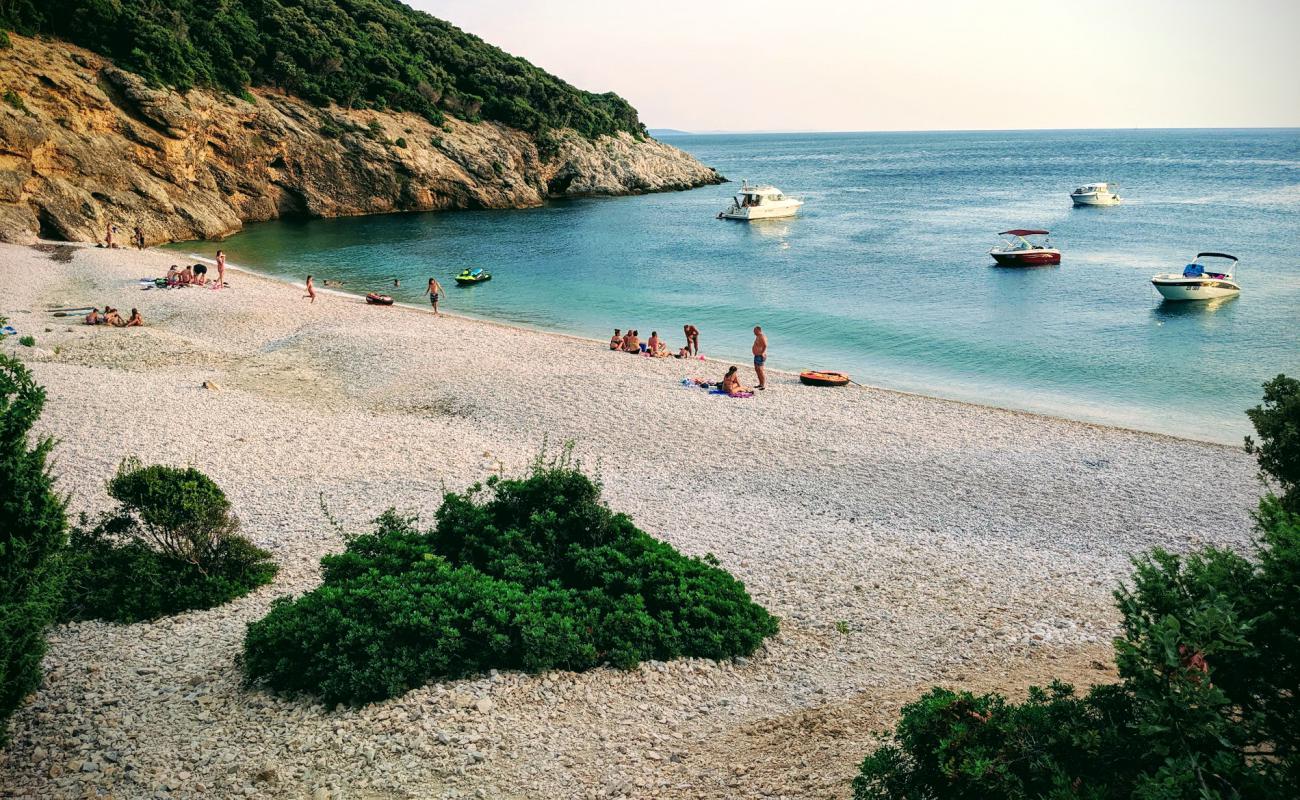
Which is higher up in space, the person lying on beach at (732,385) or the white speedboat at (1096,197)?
the white speedboat at (1096,197)

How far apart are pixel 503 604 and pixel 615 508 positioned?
557 centimetres

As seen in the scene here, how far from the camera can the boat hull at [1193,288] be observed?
110 ft

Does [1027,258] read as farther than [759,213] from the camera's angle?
No

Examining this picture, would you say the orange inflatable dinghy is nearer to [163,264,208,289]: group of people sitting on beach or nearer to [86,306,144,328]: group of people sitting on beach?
[86,306,144,328]: group of people sitting on beach

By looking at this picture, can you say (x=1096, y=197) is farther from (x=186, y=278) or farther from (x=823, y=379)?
(x=186, y=278)

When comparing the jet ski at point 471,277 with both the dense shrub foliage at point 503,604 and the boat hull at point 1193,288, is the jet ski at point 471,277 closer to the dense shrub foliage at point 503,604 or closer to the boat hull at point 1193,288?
the boat hull at point 1193,288

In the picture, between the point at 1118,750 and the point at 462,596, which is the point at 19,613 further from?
the point at 1118,750

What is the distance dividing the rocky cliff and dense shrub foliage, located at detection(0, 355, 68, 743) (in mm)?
42479

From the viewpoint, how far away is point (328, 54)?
65.9m

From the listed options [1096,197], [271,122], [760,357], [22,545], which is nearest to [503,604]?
[22,545]

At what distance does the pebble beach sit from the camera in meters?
7.36

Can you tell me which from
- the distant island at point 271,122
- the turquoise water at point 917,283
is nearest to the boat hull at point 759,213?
the turquoise water at point 917,283

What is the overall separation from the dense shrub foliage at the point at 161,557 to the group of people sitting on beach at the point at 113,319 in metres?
20.1

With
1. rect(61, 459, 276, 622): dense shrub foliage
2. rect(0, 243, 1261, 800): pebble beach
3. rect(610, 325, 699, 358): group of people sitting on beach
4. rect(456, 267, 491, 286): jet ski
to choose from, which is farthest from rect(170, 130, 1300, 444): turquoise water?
rect(61, 459, 276, 622): dense shrub foliage
